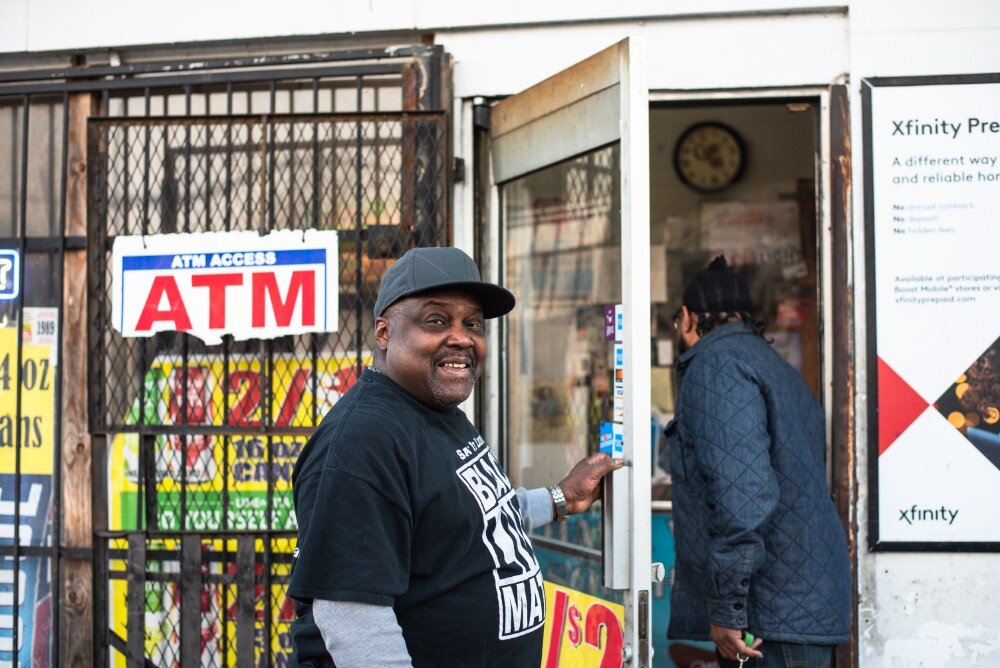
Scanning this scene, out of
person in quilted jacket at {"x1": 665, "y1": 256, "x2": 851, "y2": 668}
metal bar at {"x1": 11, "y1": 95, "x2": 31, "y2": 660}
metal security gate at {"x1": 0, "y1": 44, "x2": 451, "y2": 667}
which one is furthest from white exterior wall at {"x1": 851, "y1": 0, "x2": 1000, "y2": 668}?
metal bar at {"x1": 11, "y1": 95, "x2": 31, "y2": 660}

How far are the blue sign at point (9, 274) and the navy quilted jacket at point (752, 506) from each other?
8.48 ft

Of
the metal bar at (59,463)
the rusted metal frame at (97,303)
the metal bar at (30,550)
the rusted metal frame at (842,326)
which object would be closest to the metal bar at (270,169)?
the rusted metal frame at (97,303)

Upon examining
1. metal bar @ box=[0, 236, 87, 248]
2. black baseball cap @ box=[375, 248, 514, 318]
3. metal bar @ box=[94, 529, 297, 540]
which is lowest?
Answer: metal bar @ box=[94, 529, 297, 540]

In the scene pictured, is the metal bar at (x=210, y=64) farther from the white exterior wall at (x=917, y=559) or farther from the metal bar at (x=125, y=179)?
the white exterior wall at (x=917, y=559)

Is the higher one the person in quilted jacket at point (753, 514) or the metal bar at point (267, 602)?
the person in quilted jacket at point (753, 514)

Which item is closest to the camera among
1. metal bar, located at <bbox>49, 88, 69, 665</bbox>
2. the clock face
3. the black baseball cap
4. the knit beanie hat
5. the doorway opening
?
the black baseball cap

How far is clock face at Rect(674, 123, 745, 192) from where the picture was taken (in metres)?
5.14

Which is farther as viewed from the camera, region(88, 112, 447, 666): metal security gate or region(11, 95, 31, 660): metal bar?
region(11, 95, 31, 660): metal bar

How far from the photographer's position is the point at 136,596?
3410 millimetres

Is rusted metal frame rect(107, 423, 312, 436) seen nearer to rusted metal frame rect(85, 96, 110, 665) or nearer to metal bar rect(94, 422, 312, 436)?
metal bar rect(94, 422, 312, 436)

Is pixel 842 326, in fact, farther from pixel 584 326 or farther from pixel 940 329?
pixel 584 326

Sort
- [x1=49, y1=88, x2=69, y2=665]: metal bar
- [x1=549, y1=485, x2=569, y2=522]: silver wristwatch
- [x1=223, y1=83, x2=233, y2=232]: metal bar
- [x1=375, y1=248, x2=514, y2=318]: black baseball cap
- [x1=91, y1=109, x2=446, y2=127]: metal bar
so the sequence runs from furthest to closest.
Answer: [x1=49, y1=88, x2=69, y2=665]: metal bar, [x1=223, y1=83, x2=233, y2=232]: metal bar, [x1=91, y1=109, x2=446, y2=127]: metal bar, [x1=549, y1=485, x2=569, y2=522]: silver wristwatch, [x1=375, y1=248, x2=514, y2=318]: black baseball cap

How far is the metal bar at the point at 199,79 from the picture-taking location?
348 cm

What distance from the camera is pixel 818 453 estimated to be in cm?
295
